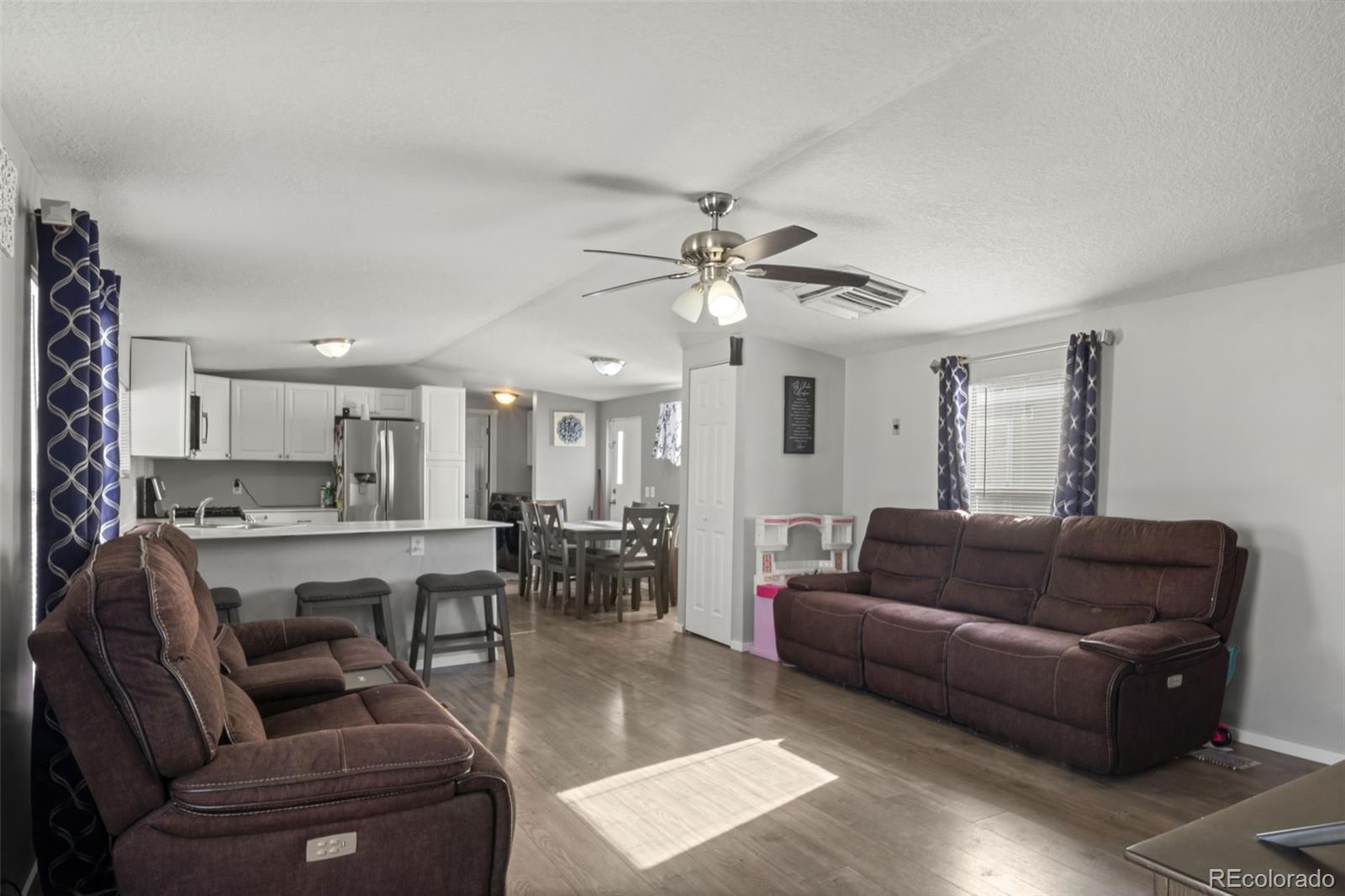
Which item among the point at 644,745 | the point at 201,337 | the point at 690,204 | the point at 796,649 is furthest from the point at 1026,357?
the point at 201,337

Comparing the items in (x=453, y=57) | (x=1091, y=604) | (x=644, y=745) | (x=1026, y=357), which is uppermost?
(x=453, y=57)

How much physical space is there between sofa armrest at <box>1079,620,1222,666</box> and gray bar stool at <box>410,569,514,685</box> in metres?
3.05

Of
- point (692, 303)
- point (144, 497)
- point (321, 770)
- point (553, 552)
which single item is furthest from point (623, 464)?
point (321, 770)

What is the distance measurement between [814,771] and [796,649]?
1.62 meters

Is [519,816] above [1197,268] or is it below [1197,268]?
below

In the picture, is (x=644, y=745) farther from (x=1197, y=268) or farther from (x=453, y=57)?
(x=1197, y=268)

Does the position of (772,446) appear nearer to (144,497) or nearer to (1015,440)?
(1015,440)

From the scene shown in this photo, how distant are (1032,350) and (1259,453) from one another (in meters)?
1.36

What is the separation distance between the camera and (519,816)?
2.84m

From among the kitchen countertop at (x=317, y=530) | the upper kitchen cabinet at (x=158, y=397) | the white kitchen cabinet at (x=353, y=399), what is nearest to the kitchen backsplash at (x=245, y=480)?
the white kitchen cabinet at (x=353, y=399)

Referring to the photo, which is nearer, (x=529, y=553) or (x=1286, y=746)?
(x=1286, y=746)

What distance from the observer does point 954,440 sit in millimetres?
5055

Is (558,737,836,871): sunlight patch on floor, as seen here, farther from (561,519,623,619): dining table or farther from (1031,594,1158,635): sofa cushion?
(561,519,623,619): dining table

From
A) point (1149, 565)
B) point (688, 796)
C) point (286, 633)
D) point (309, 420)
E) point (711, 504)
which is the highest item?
point (309, 420)
